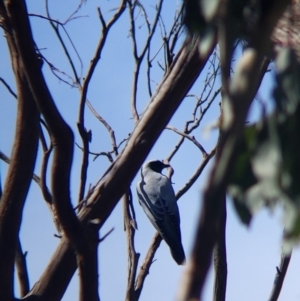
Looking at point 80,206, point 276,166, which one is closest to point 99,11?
point 80,206

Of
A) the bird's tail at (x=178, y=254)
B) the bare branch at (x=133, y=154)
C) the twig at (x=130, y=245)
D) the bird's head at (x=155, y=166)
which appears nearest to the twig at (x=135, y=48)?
the twig at (x=130, y=245)

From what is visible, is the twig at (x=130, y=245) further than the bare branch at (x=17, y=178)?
Yes

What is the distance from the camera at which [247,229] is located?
142cm

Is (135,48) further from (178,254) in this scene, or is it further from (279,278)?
(178,254)

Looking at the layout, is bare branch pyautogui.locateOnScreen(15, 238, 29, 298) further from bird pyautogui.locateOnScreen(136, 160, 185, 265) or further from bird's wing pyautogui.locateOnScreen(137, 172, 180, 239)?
bird's wing pyautogui.locateOnScreen(137, 172, 180, 239)

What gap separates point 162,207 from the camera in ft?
22.9

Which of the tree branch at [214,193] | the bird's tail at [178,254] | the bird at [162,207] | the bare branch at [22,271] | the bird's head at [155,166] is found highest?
the bird's head at [155,166]

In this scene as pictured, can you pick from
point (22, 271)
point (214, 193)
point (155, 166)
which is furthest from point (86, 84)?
point (155, 166)

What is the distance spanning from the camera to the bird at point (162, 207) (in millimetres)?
6406

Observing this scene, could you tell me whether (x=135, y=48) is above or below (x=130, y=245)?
above

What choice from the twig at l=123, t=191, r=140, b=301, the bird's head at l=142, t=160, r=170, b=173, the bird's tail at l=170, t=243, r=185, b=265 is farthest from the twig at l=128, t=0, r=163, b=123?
the bird's head at l=142, t=160, r=170, b=173

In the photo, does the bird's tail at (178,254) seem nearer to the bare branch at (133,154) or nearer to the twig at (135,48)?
the twig at (135,48)

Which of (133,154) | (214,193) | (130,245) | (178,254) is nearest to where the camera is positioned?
(214,193)

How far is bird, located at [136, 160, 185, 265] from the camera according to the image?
21.0 feet
